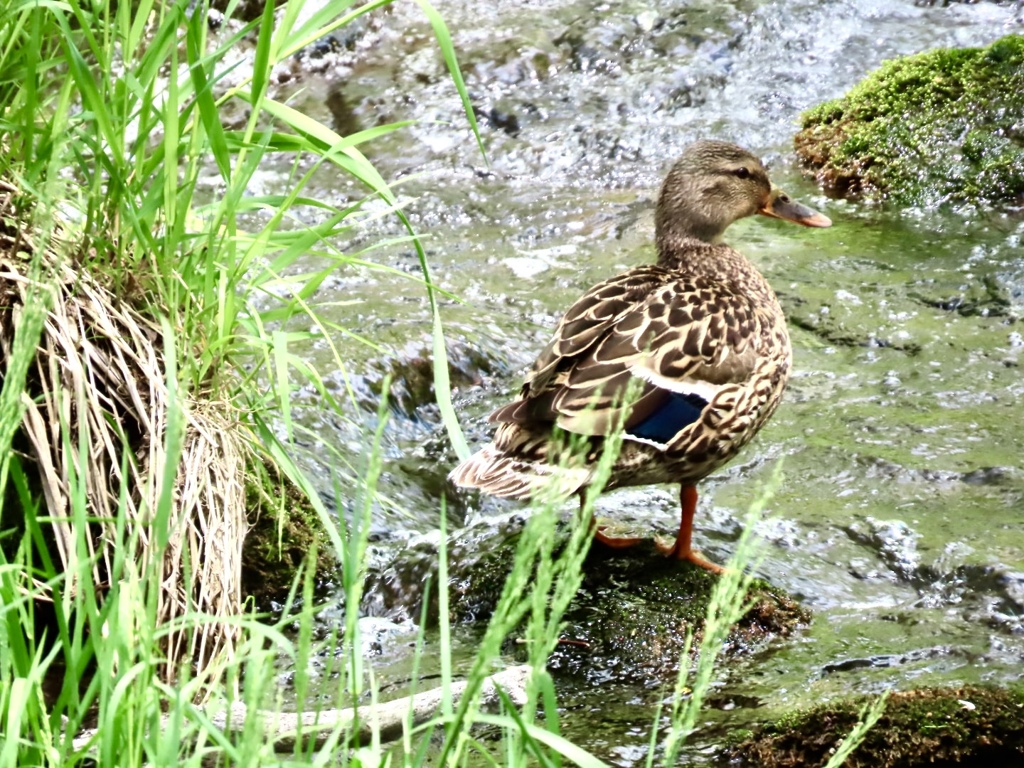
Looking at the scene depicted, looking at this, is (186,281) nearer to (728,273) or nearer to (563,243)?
(728,273)

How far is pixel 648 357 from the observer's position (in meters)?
3.98

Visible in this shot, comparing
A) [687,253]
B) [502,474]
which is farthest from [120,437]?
[687,253]

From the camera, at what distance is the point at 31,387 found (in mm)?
3213

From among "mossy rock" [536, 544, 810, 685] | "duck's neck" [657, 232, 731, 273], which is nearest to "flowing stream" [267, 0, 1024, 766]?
"mossy rock" [536, 544, 810, 685]

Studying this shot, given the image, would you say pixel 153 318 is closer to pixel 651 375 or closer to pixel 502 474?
pixel 502 474

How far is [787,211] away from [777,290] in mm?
980

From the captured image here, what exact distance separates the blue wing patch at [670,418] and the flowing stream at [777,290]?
52 centimetres

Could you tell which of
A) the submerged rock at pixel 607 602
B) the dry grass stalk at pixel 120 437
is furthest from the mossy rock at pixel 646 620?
the dry grass stalk at pixel 120 437

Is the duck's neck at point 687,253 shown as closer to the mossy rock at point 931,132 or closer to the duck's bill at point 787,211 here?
the duck's bill at point 787,211

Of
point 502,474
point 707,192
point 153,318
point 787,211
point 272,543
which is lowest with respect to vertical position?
point 272,543

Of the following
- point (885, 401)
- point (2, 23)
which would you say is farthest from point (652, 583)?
point (2, 23)

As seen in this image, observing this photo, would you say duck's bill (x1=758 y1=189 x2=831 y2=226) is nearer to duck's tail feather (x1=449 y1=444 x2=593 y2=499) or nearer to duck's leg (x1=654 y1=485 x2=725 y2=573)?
duck's leg (x1=654 y1=485 x2=725 y2=573)

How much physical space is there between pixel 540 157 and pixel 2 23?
5.49 m

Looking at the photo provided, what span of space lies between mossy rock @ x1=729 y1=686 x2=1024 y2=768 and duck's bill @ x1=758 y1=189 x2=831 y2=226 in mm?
2906
